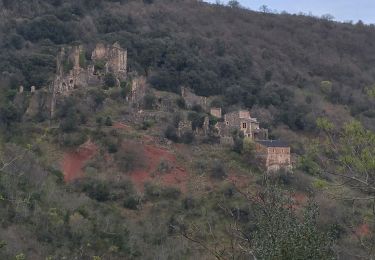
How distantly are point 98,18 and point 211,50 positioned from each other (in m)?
8.94

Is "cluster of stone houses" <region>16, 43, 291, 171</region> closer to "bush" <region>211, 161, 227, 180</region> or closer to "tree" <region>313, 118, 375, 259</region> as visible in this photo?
"bush" <region>211, 161, 227, 180</region>

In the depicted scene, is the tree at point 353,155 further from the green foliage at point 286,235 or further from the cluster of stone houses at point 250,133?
the cluster of stone houses at point 250,133

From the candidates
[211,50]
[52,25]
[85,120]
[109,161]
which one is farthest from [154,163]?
[211,50]

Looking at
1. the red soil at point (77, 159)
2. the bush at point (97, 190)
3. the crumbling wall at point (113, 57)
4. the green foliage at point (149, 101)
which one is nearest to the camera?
Result: the bush at point (97, 190)

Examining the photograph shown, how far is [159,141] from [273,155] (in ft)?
20.3

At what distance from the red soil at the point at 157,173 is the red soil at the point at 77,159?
8.39ft

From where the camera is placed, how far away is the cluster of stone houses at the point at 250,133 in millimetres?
39469

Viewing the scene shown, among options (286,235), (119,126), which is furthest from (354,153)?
(119,126)

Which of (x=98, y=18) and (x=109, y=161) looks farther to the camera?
(x=98, y=18)

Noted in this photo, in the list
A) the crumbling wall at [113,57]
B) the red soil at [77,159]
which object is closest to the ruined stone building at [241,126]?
the red soil at [77,159]

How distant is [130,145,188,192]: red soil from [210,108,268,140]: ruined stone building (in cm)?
380

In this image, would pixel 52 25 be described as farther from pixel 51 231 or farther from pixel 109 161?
pixel 51 231

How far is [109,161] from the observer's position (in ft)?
131

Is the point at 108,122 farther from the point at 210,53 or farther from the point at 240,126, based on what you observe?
the point at 210,53
